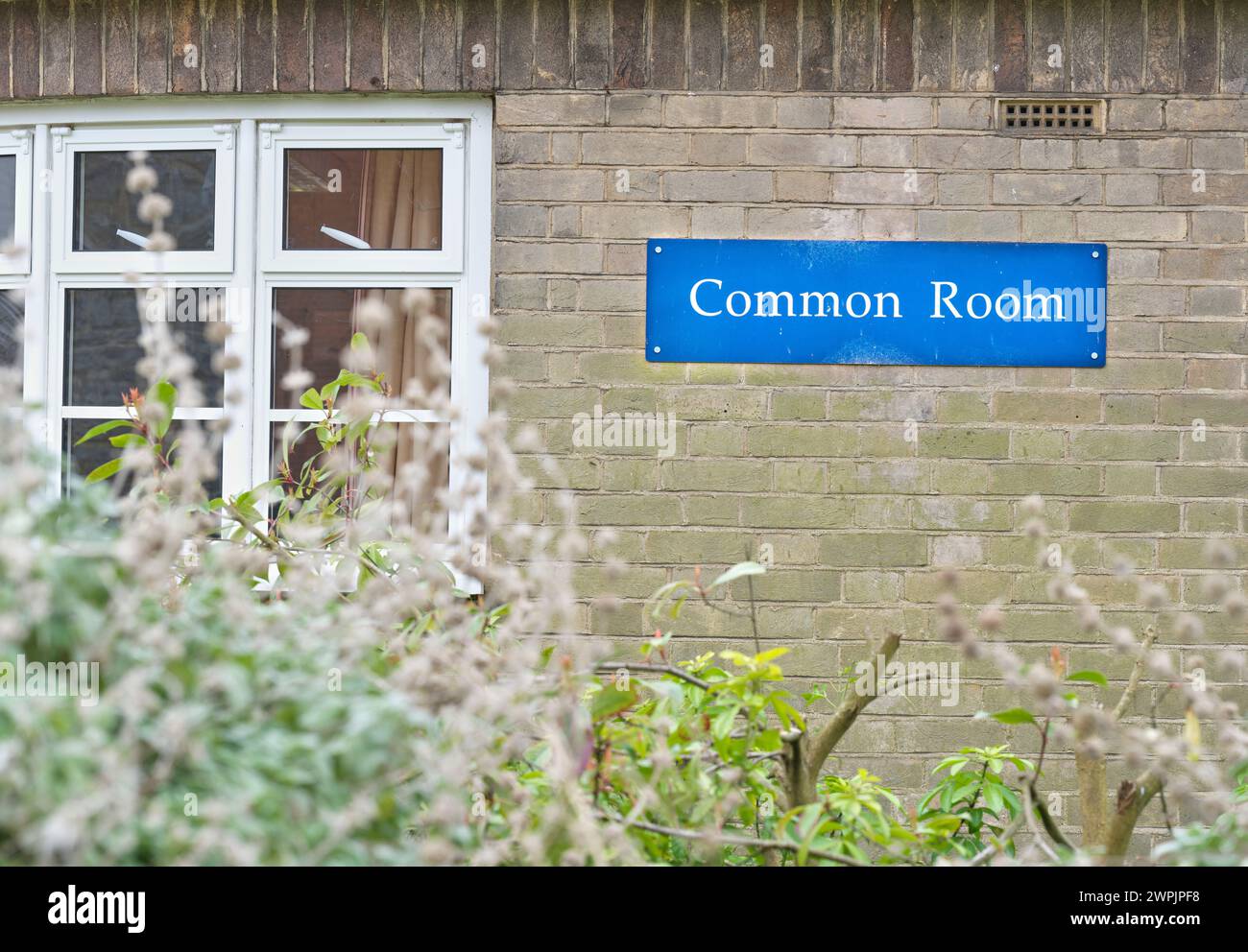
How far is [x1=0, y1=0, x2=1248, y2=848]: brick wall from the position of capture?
3900mm

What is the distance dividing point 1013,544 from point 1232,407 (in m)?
0.86

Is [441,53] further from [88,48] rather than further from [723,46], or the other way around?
[88,48]

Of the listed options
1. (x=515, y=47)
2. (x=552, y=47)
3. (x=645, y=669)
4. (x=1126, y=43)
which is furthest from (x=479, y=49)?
(x=645, y=669)

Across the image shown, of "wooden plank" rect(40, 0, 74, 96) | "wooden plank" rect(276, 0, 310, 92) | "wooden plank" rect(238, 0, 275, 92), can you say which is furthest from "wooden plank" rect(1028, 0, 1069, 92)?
"wooden plank" rect(40, 0, 74, 96)

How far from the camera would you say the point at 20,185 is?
4.16 meters

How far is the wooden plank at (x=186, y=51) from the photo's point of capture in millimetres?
4012

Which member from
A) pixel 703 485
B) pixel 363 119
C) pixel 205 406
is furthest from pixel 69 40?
pixel 703 485

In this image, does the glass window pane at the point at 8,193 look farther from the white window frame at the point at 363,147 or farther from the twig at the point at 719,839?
the twig at the point at 719,839

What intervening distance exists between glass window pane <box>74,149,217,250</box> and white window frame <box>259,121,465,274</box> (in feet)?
0.73

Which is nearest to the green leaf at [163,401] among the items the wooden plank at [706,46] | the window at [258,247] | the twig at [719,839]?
the twig at [719,839]

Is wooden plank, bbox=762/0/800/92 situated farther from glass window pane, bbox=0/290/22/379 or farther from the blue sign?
glass window pane, bbox=0/290/22/379

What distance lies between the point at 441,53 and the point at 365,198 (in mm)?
547

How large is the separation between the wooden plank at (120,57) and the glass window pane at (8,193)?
1.60ft

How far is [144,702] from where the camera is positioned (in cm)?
111
